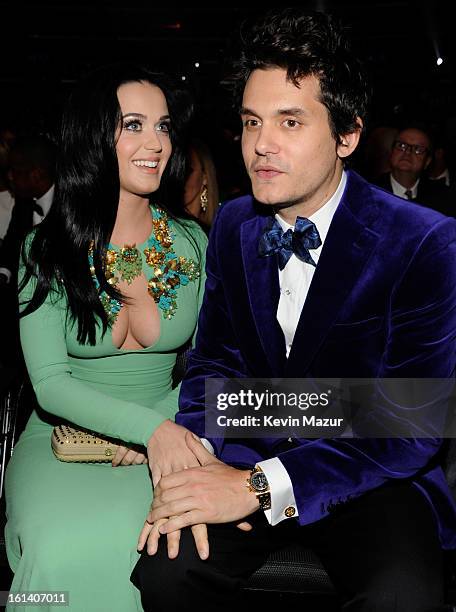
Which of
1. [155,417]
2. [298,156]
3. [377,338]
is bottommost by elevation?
[155,417]

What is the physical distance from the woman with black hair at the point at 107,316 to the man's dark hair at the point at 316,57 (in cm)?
52

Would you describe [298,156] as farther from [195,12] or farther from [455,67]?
[195,12]

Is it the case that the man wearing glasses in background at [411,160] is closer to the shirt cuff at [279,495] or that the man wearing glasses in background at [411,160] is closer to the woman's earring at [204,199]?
the woman's earring at [204,199]

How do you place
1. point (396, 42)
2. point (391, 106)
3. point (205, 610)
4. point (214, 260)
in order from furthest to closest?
point (396, 42) < point (391, 106) < point (214, 260) < point (205, 610)

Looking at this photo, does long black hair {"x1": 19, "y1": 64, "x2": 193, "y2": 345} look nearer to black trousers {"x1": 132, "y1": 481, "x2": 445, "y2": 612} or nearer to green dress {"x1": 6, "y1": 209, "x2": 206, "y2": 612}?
green dress {"x1": 6, "y1": 209, "x2": 206, "y2": 612}

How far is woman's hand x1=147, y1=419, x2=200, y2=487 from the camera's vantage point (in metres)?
1.95

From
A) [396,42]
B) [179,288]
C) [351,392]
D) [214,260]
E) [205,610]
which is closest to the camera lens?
[205,610]

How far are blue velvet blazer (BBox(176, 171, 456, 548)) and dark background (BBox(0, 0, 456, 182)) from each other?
11309 mm

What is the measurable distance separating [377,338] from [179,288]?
31.1 inches

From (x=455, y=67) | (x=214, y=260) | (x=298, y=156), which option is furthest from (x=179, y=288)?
(x=455, y=67)

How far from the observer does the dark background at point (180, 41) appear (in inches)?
642

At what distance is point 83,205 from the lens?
2.42 m

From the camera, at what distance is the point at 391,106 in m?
16.2

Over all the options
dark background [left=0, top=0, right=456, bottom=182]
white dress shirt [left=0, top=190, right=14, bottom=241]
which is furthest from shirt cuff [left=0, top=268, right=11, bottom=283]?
dark background [left=0, top=0, right=456, bottom=182]
